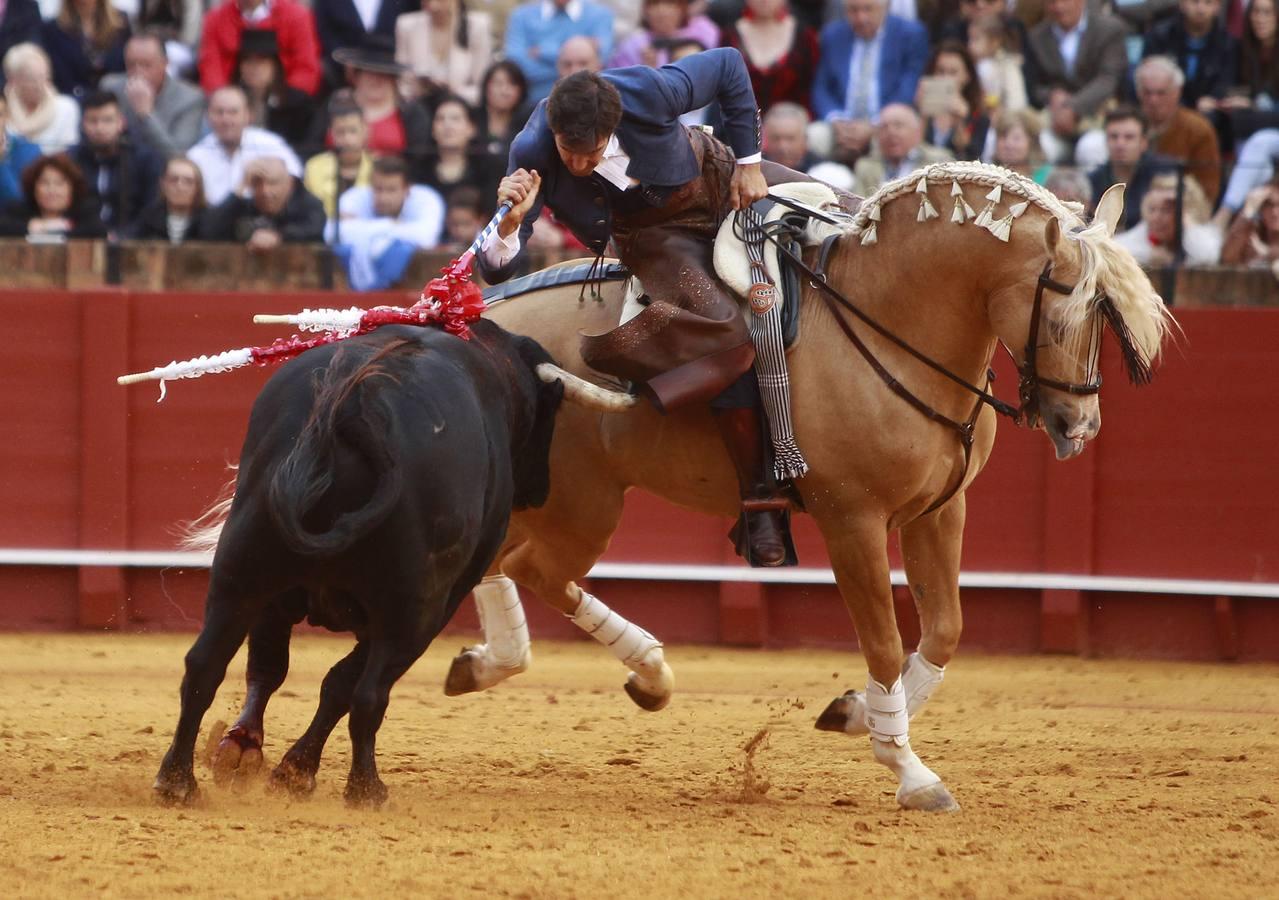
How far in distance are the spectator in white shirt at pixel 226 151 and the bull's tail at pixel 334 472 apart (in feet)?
19.0

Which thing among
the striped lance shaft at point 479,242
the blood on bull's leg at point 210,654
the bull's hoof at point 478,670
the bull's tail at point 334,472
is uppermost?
the striped lance shaft at point 479,242

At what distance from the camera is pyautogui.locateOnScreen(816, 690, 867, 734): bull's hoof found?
6.17 m

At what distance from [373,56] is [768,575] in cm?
430

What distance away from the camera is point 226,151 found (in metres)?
10.5

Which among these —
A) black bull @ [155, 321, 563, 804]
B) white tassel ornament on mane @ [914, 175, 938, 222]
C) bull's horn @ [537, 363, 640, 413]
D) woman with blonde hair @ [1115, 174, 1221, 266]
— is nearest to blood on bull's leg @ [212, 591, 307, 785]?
black bull @ [155, 321, 563, 804]

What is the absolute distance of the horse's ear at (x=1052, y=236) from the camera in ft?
17.8

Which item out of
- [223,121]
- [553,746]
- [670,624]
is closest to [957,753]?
[553,746]

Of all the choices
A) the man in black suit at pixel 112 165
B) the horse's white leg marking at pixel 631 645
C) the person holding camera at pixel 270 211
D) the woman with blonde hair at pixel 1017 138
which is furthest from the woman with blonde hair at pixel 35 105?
the horse's white leg marking at pixel 631 645

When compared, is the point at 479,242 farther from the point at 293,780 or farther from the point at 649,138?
the point at 293,780

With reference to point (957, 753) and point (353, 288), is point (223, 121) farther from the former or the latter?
point (957, 753)

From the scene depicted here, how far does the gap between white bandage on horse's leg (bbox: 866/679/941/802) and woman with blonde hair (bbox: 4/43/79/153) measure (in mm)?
6981

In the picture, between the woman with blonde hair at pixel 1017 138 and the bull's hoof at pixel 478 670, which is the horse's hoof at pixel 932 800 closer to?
the bull's hoof at pixel 478 670

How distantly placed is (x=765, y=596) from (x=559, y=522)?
3.42m

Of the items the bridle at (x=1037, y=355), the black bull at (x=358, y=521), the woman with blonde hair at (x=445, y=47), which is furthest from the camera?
the woman with blonde hair at (x=445, y=47)
